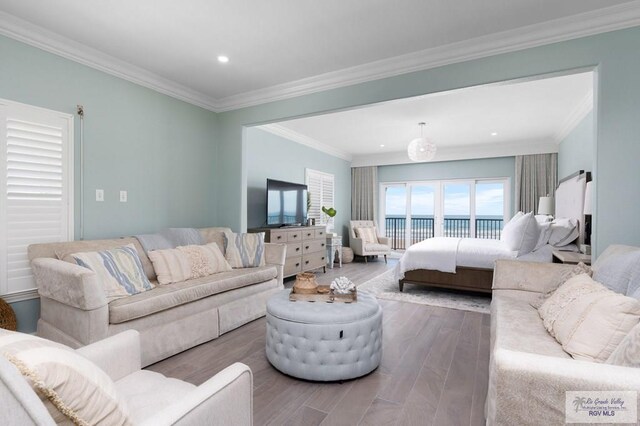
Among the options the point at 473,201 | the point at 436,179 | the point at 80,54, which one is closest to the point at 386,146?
the point at 436,179

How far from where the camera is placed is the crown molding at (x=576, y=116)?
13.4 feet

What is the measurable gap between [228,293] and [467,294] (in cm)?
329

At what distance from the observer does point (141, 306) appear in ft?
7.68

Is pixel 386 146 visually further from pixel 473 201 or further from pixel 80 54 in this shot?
pixel 80 54

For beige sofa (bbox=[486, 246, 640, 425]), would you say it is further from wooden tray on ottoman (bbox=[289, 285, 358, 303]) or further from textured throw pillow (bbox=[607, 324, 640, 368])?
wooden tray on ottoman (bbox=[289, 285, 358, 303])

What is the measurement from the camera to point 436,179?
7.66m

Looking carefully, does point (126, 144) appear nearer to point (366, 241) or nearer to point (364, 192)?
point (366, 241)

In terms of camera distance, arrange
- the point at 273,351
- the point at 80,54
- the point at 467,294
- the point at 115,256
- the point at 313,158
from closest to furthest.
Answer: the point at 273,351 → the point at 115,256 → the point at 80,54 → the point at 467,294 → the point at 313,158

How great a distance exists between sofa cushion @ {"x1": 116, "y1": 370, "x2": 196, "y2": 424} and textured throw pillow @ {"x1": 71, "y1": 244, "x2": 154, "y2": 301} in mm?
1243

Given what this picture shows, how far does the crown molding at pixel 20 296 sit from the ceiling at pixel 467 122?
376cm

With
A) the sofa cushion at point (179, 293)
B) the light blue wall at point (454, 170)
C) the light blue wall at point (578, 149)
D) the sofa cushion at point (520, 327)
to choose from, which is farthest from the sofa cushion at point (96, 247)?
the light blue wall at point (454, 170)

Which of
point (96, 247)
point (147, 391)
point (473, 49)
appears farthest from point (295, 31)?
point (147, 391)

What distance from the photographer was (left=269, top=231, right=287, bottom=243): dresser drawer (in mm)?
4788

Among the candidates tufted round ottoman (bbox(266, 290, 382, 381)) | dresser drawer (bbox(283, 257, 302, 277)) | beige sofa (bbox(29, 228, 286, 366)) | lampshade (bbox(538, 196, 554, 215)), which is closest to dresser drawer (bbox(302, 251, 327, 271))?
dresser drawer (bbox(283, 257, 302, 277))
